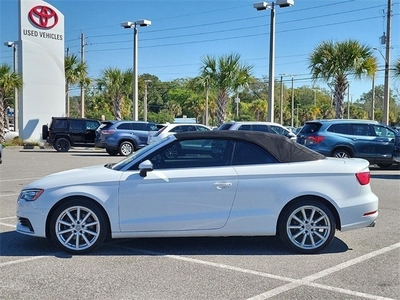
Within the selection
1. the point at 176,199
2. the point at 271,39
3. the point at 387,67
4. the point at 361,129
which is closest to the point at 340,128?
the point at 361,129

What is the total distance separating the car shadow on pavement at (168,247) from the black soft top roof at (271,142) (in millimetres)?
1210

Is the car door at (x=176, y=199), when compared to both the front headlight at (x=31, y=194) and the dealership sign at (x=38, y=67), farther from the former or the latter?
the dealership sign at (x=38, y=67)

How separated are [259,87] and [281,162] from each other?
100486 mm

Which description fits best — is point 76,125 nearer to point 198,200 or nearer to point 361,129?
point 361,129

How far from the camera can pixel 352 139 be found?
1572cm

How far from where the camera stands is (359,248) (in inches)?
246

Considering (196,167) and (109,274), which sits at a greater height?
(196,167)

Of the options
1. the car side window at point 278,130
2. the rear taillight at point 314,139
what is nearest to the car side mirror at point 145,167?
the rear taillight at point 314,139

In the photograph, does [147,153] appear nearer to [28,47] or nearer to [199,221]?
[199,221]

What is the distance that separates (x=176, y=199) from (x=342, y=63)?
20.1 meters

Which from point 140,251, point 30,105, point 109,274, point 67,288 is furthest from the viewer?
point 30,105

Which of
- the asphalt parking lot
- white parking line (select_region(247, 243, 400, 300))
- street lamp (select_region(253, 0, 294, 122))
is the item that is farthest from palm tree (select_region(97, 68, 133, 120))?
white parking line (select_region(247, 243, 400, 300))

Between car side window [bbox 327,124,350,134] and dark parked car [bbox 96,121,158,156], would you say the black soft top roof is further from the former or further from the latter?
dark parked car [bbox 96,121,158,156]

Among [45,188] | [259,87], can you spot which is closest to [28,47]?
[45,188]
